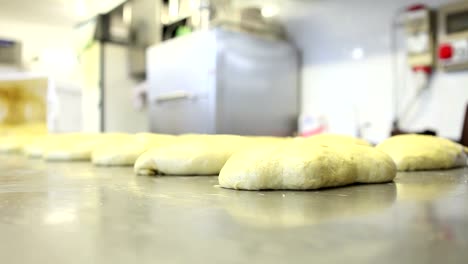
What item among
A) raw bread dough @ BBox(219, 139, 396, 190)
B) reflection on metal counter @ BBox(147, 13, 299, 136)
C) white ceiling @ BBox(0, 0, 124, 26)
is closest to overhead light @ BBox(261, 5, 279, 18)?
reflection on metal counter @ BBox(147, 13, 299, 136)

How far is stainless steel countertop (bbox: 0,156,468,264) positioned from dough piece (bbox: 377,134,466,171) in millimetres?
320

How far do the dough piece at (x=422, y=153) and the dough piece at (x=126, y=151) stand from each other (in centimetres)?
64

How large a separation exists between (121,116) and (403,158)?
3263mm

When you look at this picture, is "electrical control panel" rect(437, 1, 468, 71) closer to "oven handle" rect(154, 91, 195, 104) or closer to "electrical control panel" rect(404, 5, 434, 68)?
"electrical control panel" rect(404, 5, 434, 68)

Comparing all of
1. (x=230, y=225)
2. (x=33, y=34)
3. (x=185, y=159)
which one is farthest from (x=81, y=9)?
(x=230, y=225)

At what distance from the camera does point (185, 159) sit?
963 mm

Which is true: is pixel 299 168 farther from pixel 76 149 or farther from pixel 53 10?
pixel 53 10

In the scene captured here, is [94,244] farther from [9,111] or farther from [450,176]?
[9,111]

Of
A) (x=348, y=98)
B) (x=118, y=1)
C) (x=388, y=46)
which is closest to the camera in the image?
(x=388, y=46)

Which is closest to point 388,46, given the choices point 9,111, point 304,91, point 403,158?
point 304,91

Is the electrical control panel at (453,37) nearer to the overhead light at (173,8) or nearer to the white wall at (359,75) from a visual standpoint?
the white wall at (359,75)

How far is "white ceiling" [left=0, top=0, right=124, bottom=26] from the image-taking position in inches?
155

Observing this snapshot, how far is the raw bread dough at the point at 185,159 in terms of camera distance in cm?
96

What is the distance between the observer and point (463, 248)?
0.35m
